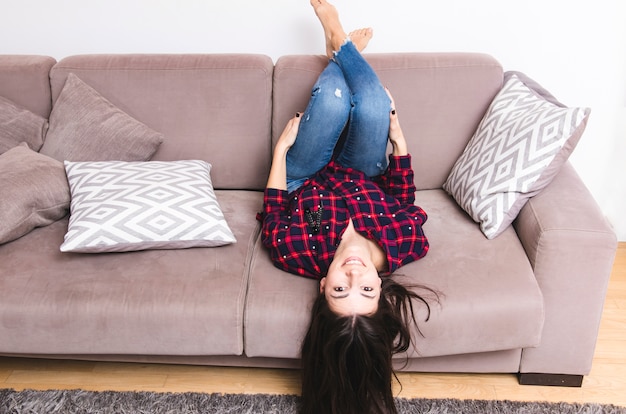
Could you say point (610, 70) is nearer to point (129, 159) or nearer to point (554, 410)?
point (554, 410)

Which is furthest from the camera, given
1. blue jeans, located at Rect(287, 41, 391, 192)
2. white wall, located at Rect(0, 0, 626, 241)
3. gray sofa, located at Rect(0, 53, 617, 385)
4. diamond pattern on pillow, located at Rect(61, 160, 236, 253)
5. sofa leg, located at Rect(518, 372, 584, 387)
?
white wall, located at Rect(0, 0, 626, 241)

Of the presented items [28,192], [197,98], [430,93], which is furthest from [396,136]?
[28,192]

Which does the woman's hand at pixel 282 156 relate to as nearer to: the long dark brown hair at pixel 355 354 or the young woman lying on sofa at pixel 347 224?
the young woman lying on sofa at pixel 347 224

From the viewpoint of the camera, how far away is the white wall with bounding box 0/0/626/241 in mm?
2340

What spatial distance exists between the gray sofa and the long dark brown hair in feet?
0.19

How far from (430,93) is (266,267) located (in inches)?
34.0

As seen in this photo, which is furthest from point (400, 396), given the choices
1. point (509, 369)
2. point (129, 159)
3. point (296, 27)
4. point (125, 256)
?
point (296, 27)

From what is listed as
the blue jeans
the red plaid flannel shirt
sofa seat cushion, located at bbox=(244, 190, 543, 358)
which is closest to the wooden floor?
sofa seat cushion, located at bbox=(244, 190, 543, 358)

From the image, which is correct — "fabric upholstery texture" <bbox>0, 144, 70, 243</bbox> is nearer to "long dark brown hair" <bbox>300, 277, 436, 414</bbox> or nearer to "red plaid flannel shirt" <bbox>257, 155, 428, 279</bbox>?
"red plaid flannel shirt" <bbox>257, 155, 428, 279</bbox>

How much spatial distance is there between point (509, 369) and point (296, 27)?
147cm

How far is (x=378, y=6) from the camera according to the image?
2.34 m

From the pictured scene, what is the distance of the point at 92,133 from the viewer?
2.11 meters

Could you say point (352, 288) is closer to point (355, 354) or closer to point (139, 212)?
point (355, 354)

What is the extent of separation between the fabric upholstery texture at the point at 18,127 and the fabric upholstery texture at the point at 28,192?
0.07 metres
